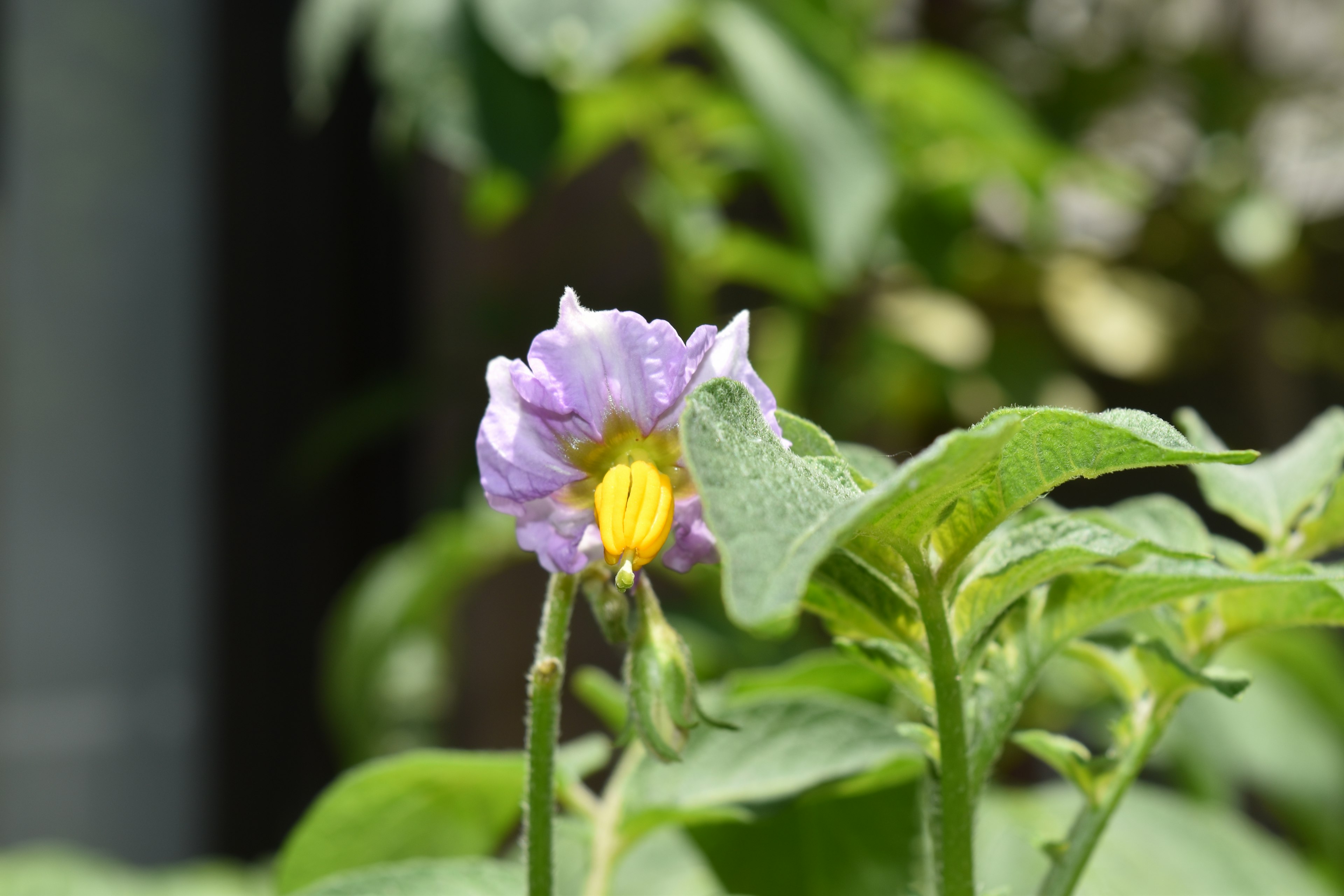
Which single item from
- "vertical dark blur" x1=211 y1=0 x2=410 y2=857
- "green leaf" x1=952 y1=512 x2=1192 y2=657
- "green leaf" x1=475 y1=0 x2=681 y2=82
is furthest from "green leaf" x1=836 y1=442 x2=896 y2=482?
"vertical dark blur" x1=211 y1=0 x2=410 y2=857

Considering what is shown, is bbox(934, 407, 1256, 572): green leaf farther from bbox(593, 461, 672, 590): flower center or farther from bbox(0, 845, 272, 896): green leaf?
bbox(0, 845, 272, 896): green leaf

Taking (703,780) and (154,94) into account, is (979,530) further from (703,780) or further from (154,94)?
(154,94)

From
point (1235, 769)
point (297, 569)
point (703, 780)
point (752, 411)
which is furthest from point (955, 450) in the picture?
point (297, 569)

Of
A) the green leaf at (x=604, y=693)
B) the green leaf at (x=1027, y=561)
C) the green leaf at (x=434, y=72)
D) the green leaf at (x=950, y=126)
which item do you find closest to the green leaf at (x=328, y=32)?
the green leaf at (x=434, y=72)

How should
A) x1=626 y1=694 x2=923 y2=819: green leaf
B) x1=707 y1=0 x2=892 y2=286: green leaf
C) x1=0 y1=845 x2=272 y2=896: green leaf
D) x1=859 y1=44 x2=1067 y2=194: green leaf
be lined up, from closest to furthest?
x1=626 y1=694 x2=923 y2=819: green leaf < x1=0 y1=845 x2=272 y2=896: green leaf < x1=707 y1=0 x2=892 y2=286: green leaf < x1=859 y1=44 x2=1067 y2=194: green leaf

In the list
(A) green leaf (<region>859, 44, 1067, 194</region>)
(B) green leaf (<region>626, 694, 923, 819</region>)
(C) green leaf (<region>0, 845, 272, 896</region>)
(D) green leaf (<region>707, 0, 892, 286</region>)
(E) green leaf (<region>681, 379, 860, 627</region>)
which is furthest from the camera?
(A) green leaf (<region>859, 44, 1067, 194</region>)

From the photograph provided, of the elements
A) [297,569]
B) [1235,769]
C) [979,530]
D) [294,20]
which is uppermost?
[294,20]

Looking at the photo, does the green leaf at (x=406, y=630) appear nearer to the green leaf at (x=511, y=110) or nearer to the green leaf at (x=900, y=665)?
the green leaf at (x=511, y=110)
